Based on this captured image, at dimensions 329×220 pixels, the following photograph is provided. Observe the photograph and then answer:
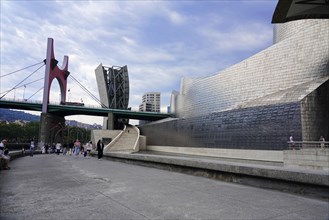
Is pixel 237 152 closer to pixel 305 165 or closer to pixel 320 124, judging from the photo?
pixel 320 124

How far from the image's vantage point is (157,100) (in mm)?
143875

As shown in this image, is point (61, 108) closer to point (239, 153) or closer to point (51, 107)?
point (51, 107)

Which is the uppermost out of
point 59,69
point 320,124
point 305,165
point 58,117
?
point 59,69

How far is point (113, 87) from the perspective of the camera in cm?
8869

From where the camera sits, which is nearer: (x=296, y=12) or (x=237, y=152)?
(x=296, y=12)

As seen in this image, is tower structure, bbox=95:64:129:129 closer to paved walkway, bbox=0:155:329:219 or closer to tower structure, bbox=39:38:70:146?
tower structure, bbox=39:38:70:146

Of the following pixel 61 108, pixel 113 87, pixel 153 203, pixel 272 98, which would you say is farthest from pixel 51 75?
pixel 153 203

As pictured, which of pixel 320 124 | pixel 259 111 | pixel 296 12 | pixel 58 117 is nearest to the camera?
pixel 296 12

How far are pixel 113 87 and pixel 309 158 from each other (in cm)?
7896

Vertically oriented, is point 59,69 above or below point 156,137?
above

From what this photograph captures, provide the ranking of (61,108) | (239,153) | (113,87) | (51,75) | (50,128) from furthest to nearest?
(113,87) → (51,75) → (50,128) → (61,108) → (239,153)

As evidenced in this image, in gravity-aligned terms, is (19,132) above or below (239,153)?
above

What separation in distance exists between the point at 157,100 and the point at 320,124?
124 meters

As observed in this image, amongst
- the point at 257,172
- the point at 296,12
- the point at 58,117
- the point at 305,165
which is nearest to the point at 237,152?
the point at 305,165
